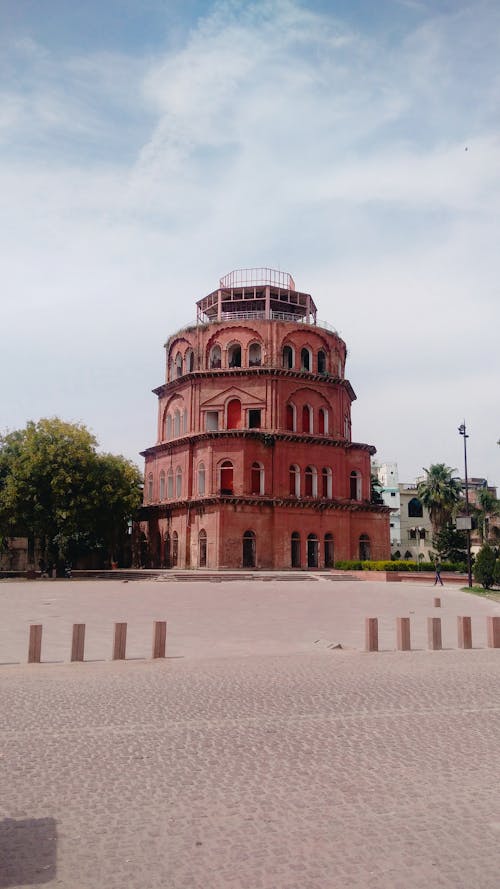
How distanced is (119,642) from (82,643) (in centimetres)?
57

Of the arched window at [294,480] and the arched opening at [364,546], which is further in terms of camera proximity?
the arched opening at [364,546]

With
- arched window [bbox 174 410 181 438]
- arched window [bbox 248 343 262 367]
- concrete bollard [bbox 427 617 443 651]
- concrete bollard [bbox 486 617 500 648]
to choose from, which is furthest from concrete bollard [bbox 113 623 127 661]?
arched window [bbox 174 410 181 438]

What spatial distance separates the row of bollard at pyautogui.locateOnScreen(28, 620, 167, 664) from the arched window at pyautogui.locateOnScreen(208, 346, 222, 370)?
40.9 meters

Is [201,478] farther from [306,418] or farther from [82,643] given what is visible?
[82,643]

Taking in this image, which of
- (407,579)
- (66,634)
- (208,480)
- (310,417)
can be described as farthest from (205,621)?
(310,417)

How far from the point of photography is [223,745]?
6.31 meters

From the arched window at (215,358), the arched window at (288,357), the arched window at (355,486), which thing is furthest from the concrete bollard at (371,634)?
Result: the arched window at (215,358)

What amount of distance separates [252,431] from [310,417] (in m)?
5.43

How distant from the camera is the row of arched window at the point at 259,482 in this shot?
4738cm

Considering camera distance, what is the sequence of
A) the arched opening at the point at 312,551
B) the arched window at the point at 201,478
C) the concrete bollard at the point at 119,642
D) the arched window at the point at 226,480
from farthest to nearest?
the arched window at the point at 201,478 < the arched opening at the point at 312,551 < the arched window at the point at 226,480 < the concrete bollard at the point at 119,642

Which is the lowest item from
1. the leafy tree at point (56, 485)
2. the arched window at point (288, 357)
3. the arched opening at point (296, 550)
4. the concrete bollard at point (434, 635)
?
the concrete bollard at point (434, 635)

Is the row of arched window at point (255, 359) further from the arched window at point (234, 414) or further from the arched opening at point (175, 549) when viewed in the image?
the arched opening at point (175, 549)

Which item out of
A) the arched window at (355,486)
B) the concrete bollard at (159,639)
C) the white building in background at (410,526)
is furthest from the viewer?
the white building in background at (410,526)

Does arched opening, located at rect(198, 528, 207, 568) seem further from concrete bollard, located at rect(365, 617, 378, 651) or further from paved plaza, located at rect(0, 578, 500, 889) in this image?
paved plaza, located at rect(0, 578, 500, 889)
